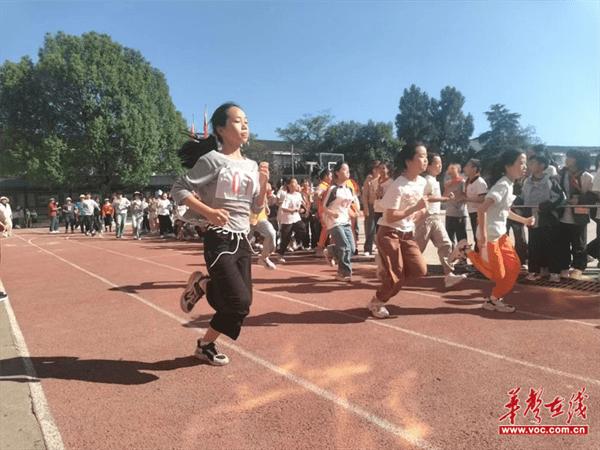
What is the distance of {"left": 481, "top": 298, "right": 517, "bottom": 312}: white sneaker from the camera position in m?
5.13

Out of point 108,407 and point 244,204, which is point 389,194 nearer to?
point 244,204

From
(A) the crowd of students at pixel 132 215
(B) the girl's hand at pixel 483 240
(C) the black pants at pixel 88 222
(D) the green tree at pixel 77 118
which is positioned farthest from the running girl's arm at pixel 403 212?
(D) the green tree at pixel 77 118

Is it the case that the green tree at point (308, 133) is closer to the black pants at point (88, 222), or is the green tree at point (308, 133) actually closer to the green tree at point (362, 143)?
the green tree at point (362, 143)

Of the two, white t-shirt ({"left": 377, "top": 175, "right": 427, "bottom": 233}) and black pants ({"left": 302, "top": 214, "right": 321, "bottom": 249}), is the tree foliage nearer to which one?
black pants ({"left": 302, "top": 214, "right": 321, "bottom": 249})

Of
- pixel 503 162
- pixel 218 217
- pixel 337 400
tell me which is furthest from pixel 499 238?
pixel 218 217

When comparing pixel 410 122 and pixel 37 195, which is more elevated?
pixel 410 122

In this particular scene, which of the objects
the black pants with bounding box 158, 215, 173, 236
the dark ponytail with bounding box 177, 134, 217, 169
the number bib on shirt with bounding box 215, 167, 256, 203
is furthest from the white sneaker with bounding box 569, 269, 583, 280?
the black pants with bounding box 158, 215, 173, 236

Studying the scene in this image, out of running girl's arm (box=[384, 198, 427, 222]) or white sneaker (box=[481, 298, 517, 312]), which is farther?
white sneaker (box=[481, 298, 517, 312])

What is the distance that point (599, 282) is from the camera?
651 centimetres

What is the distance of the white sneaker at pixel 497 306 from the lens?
5.13m

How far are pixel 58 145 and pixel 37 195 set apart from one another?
10719mm

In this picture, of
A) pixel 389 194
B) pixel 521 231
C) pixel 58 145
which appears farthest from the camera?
pixel 58 145

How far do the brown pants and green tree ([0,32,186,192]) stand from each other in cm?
3643

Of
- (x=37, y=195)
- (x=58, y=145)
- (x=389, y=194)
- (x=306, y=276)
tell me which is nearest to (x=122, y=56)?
(x=58, y=145)
